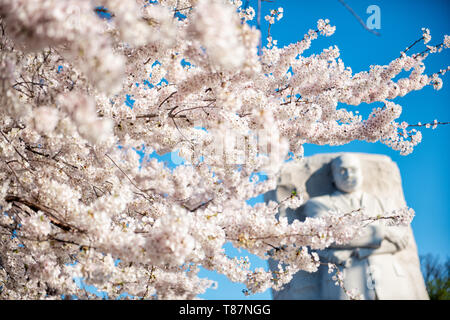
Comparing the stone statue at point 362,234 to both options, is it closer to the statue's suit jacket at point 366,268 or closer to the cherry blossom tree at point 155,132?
the statue's suit jacket at point 366,268

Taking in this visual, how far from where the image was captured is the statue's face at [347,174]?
6.72m

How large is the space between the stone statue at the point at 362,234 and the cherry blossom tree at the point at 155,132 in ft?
9.71

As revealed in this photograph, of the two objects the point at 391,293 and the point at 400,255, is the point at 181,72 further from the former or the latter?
the point at 400,255

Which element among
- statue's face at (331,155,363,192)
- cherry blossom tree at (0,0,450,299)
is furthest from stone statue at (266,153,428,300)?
cherry blossom tree at (0,0,450,299)

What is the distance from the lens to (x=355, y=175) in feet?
22.1

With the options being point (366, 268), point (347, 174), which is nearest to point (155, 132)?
point (366, 268)

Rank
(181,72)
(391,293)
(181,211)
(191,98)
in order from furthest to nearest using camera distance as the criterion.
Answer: (391,293), (191,98), (181,72), (181,211)

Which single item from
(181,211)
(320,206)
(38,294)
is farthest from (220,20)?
(320,206)

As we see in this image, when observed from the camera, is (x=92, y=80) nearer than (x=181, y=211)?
Yes

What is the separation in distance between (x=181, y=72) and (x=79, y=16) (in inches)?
33.2

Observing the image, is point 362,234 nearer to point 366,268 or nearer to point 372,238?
point 372,238

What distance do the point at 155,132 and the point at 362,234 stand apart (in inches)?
147

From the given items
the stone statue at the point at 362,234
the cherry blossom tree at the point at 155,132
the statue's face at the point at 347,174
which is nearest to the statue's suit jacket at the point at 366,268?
the stone statue at the point at 362,234

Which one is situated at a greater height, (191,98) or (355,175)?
(355,175)
